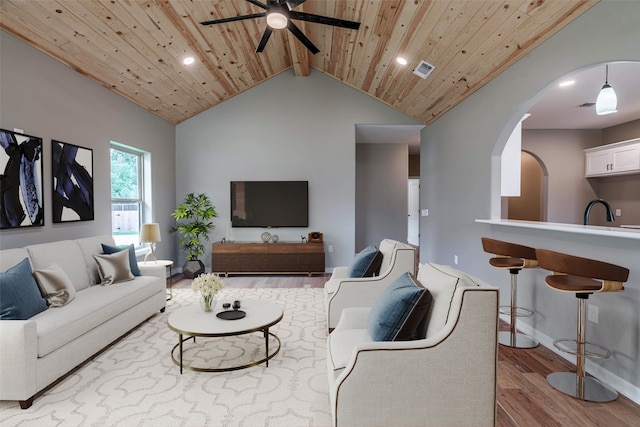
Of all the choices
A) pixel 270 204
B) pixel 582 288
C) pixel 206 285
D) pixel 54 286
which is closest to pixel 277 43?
pixel 270 204

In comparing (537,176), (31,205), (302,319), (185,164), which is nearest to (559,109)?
(537,176)

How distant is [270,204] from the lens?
21.2ft

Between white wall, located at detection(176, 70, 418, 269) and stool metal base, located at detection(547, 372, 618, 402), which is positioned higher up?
white wall, located at detection(176, 70, 418, 269)

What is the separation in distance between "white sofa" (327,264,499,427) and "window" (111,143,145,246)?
4.43m

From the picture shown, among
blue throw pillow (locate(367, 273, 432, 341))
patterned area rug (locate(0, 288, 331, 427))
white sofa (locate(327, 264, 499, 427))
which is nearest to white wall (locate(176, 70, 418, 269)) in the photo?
patterned area rug (locate(0, 288, 331, 427))

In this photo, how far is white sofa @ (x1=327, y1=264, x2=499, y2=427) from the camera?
5.49ft

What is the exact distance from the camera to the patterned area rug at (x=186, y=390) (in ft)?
6.87

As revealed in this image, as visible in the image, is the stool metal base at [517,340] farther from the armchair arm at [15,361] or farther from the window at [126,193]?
the window at [126,193]

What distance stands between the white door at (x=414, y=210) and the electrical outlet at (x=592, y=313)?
7673 mm

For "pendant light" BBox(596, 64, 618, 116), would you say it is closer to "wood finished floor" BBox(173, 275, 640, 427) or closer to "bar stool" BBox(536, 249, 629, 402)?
"bar stool" BBox(536, 249, 629, 402)

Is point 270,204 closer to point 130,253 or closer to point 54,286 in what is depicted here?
point 130,253

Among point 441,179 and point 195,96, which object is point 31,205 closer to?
point 195,96

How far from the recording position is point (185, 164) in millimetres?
6582

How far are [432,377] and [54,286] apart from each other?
116 inches
